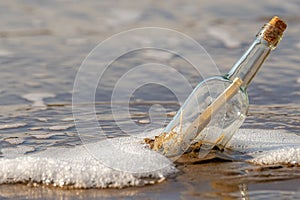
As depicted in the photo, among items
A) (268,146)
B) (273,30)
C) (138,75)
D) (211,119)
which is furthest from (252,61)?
(138,75)

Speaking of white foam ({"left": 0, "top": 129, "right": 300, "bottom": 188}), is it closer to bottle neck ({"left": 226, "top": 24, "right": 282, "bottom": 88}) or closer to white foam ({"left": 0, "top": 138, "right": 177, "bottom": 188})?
white foam ({"left": 0, "top": 138, "right": 177, "bottom": 188})

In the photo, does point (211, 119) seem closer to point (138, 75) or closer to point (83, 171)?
point (83, 171)

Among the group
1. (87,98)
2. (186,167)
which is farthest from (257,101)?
(186,167)

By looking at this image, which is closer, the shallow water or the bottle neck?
the shallow water

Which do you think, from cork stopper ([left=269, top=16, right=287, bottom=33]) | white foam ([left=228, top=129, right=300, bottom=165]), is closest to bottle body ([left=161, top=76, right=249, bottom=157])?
white foam ([left=228, top=129, right=300, bottom=165])

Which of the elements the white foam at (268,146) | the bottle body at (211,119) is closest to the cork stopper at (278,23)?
the bottle body at (211,119)

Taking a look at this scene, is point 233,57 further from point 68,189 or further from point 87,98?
point 68,189

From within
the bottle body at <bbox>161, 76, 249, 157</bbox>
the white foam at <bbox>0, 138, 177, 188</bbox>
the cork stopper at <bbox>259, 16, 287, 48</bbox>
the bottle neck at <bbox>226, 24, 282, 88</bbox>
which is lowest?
the white foam at <bbox>0, 138, 177, 188</bbox>

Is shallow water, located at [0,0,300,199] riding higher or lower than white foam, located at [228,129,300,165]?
higher
